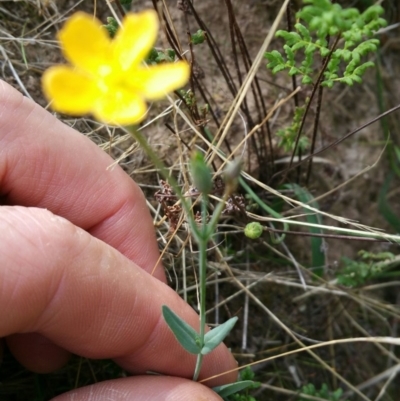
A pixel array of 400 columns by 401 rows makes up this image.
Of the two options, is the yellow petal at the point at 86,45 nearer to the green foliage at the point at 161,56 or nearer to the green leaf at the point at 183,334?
the green foliage at the point at 161,56

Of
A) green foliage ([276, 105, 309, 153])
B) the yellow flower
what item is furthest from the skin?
green foliage ([276, 105, 309, 153])

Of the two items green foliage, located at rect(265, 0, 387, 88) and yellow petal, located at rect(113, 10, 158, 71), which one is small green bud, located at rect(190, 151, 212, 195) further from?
green foliage, located at rect(265, 0, 387, 88)

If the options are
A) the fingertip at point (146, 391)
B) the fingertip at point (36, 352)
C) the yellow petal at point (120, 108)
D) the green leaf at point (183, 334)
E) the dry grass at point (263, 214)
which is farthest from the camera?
the dry grass at point (263, 214)

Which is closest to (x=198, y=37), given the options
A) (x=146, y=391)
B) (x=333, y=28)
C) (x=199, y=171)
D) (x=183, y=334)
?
(x=333, y=28)

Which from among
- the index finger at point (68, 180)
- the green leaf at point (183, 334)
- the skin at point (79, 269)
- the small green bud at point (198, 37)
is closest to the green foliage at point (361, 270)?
the skin at point (79, 269)

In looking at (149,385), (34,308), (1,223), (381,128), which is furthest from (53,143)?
(381,128)

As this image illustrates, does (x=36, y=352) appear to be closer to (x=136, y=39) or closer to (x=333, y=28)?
(x=136, y=39)
